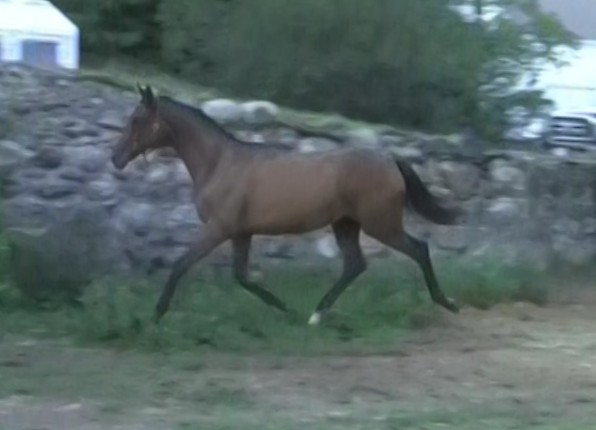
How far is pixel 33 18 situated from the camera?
55.6 feet

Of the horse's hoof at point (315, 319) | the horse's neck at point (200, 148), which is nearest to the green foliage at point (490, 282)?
the horse's hoof at point (315, 319)

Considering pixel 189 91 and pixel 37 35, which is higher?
pixel 37 35

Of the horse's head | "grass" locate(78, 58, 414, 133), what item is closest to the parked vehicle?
"grass" locate(78, 58, 414, 133)

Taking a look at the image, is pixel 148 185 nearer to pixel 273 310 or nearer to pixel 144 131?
pixel 144 131

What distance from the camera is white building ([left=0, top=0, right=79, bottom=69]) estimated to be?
16.5 meters

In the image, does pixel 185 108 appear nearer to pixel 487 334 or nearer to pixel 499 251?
pixel 487 334

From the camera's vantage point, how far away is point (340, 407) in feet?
32.2

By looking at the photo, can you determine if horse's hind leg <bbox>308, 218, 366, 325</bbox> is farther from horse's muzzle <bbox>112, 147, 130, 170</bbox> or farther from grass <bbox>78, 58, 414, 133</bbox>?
grass <bbox>78, 58, 414, 133</bbox>

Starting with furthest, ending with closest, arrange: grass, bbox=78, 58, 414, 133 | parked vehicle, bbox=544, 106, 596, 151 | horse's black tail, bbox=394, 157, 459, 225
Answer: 1. parked vehicle, bbox=544, 106, 596, 151
2. grass, bbox=78, 58, 414, 133
3. horse's black tail, bbox=394, 157, 459, 225

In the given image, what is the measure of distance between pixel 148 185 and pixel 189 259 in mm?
2560

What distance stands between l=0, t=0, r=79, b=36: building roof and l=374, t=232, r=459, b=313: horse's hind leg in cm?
568

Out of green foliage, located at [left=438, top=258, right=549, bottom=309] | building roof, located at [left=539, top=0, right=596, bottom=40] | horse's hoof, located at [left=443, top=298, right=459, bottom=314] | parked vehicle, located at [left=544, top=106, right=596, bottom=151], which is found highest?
horse's hoof, located at [left=443, top=298, right=459, bottom=314]

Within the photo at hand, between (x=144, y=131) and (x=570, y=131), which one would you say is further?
(x=570, y=131)

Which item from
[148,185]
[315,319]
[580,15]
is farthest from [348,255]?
[580,15]
